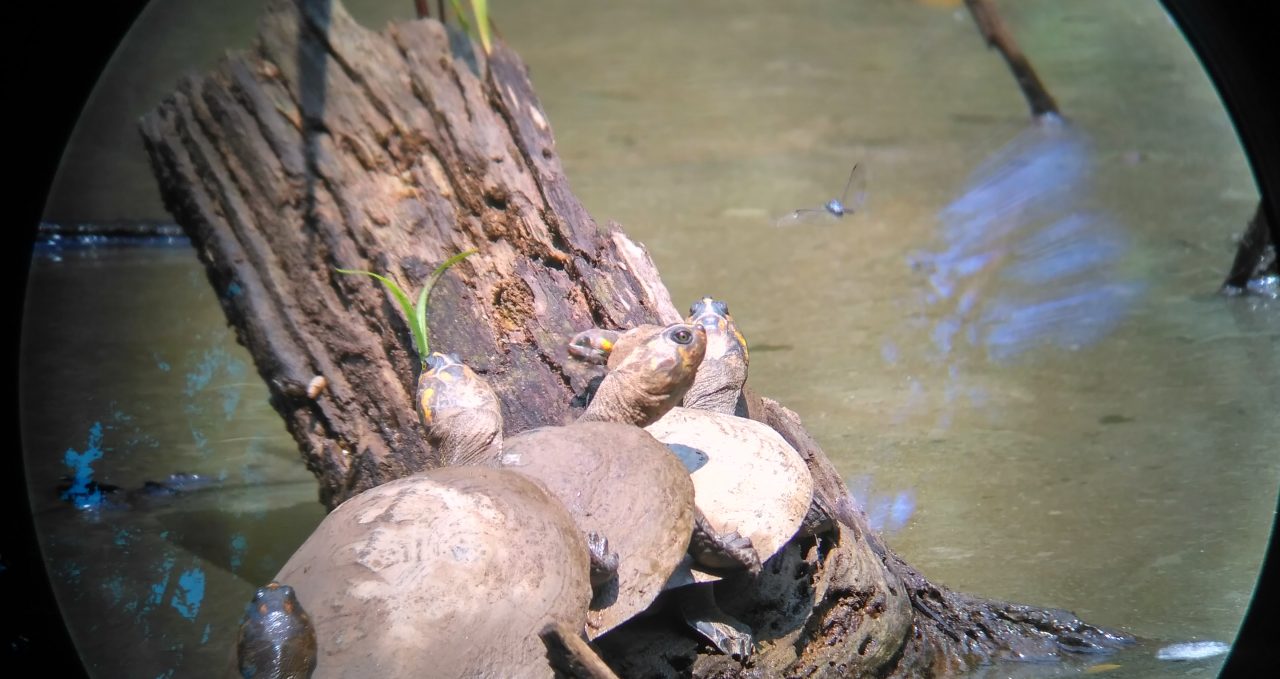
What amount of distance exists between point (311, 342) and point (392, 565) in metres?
1.21

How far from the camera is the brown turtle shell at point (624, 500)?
5.51 feet

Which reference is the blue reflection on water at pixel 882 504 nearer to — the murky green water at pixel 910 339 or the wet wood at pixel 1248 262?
the murky green water at pixel 910 339

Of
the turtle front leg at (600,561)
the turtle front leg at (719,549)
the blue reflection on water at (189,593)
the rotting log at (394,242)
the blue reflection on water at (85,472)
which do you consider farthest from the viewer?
the blue reflection on water at (189,593)

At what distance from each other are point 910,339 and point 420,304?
2215 millimetres

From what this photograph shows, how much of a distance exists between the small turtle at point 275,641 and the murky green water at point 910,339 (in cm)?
54

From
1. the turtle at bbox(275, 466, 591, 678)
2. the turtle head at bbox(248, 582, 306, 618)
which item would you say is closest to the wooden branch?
the turtle at bbox(275, 466, 591, 678)

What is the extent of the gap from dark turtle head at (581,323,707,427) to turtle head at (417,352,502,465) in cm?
22

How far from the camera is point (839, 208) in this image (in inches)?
147

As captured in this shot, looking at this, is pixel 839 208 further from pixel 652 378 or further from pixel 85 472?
pixel 85 472

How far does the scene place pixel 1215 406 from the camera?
3.16 metres

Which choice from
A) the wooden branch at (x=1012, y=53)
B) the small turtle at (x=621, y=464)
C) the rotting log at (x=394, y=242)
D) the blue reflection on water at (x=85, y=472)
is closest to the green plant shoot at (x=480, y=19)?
the rotting log at (x=394, y=242)

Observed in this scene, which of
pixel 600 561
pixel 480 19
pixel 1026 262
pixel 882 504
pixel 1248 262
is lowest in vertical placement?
pixel 1026 262

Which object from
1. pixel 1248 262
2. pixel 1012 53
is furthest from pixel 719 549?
pixel 1012 53

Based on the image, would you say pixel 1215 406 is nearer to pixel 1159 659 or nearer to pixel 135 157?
pixel 1159 659
